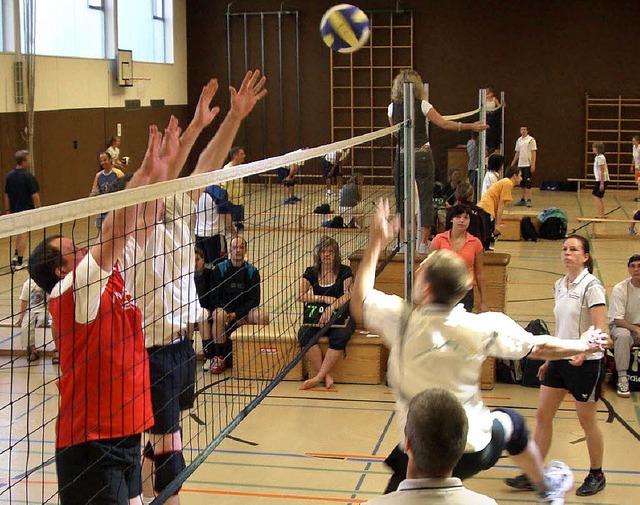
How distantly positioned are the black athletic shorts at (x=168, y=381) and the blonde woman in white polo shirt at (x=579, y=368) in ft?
7.83

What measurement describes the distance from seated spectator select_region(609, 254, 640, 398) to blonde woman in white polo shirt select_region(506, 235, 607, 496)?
215 cm

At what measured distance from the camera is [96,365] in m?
3.71

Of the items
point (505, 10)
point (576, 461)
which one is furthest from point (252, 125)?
point (576, 461)

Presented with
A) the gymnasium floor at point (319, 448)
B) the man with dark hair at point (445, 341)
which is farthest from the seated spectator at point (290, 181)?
the man with dark hair at point (445, 341)

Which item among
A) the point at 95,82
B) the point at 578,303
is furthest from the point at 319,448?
the point at 95,82

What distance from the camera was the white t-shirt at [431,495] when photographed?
266cm

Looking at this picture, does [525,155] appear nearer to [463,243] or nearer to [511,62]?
[511,62]

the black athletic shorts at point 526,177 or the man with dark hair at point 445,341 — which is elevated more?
the black athletic shorts at point 526,177

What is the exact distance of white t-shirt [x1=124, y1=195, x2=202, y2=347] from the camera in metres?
4.59

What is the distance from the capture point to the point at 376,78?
82.9 feet

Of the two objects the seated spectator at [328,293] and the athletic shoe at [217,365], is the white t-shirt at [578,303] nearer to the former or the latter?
the seated spectator at [328,293]

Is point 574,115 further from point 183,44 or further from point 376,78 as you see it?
point 183,44

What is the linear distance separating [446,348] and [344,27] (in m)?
6.68

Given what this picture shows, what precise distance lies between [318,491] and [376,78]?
788 inches
